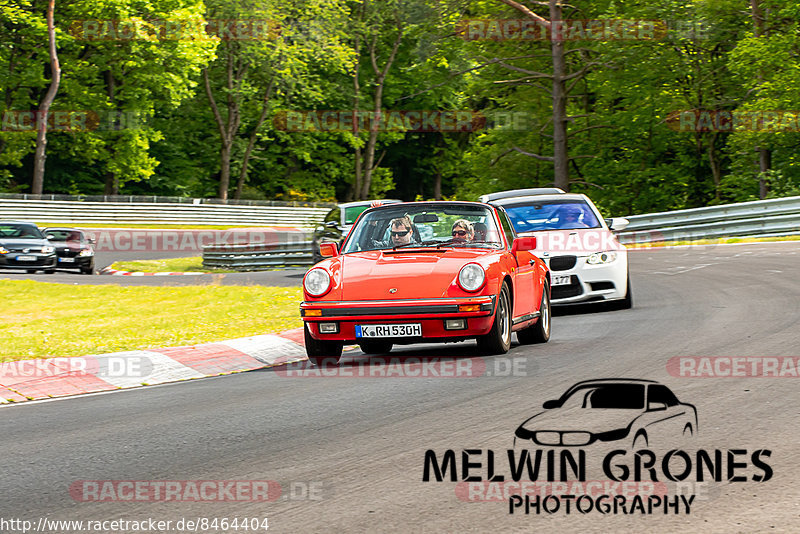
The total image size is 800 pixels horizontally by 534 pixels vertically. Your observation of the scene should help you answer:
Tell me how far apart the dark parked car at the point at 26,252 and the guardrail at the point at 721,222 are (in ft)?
51.3

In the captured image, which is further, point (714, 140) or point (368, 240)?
point (714, 140)

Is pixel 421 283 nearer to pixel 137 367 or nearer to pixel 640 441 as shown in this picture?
pixel 137 367

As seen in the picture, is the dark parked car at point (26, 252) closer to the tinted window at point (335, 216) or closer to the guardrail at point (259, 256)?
the guardrail at point (259, 256)

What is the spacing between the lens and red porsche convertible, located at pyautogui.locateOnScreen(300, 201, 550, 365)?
9.27m

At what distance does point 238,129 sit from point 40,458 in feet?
207

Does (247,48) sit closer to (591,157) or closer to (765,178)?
(591,157)

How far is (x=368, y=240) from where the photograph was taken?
34.6 ft

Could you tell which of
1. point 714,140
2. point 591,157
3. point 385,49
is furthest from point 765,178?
point 385,49

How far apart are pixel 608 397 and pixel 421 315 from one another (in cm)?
241

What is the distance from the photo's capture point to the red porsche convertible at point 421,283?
9.27 m

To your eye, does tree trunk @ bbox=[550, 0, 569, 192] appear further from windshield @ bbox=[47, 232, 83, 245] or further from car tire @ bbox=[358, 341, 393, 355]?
car tire @ bbox=[358, 341, 393, 355]

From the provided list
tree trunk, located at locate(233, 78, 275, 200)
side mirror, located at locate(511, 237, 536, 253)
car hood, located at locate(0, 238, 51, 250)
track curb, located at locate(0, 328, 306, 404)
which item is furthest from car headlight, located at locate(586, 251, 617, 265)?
tree trunk, located at locate(233, 78, 275, 200)

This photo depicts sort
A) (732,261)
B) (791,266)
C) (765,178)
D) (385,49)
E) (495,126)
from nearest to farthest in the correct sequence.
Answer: (791,266)
(732,261)
(765,178)
(495,126)
(385,49)

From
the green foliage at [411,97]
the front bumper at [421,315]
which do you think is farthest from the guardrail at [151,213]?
the front bumper at [421,315]
